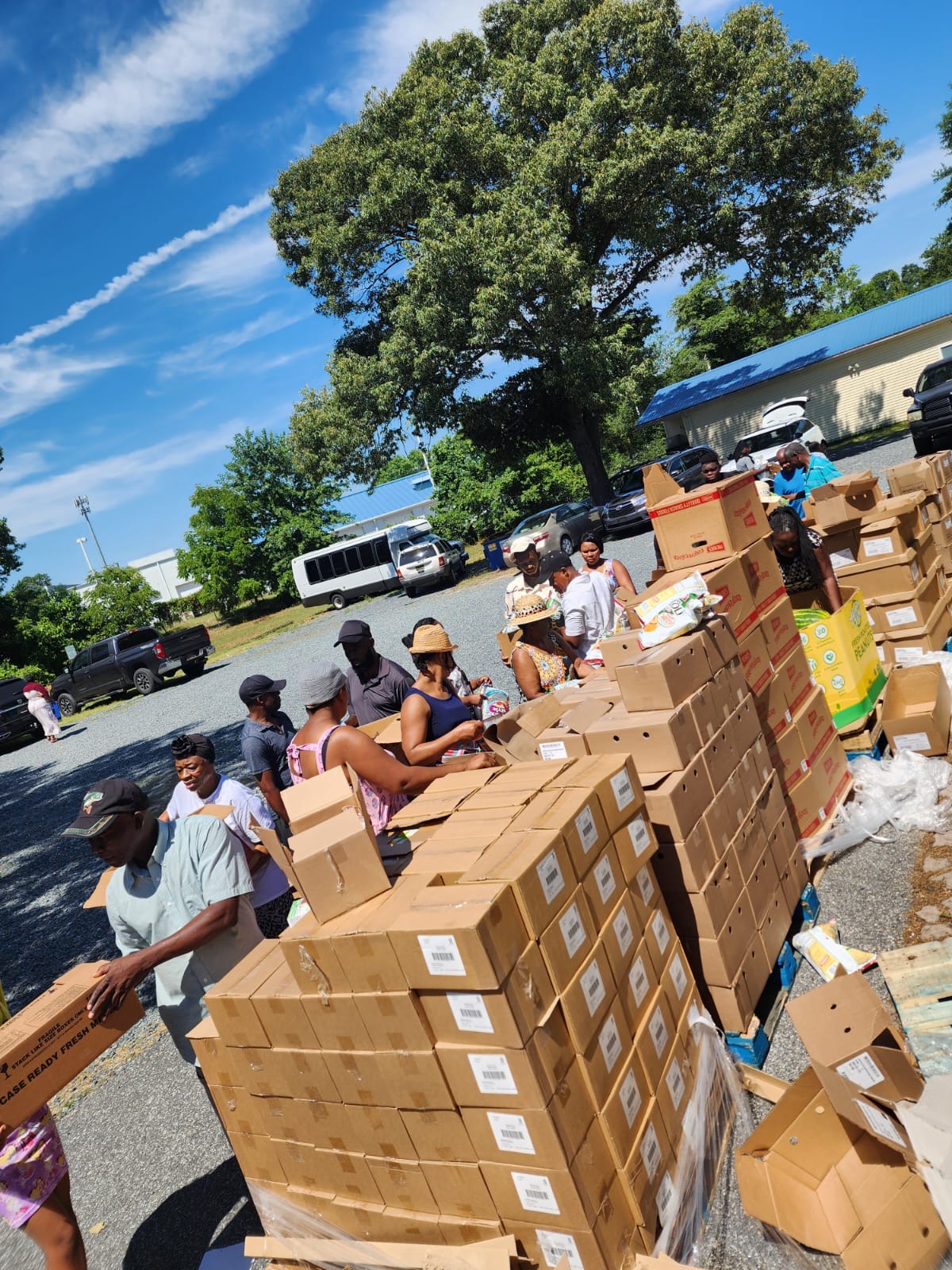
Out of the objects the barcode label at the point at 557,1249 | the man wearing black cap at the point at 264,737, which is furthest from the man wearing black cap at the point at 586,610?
the barcode label at the point at 557,1249

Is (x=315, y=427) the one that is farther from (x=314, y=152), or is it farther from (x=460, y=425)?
(x=314, y=152)

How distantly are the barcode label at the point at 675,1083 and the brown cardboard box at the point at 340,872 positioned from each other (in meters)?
1.15

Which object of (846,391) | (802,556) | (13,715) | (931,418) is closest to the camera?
(802,556)

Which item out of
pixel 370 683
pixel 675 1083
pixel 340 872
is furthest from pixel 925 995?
pixel 370 683

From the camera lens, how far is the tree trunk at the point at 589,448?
2391 centimetres

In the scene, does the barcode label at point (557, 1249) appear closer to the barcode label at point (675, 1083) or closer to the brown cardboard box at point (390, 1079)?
the brown cardboard box at point (390, 1079)

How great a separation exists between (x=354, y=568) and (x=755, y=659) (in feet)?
79.0

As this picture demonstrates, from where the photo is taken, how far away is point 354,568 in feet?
90.2

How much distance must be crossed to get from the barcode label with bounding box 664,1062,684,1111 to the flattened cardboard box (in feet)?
6.13

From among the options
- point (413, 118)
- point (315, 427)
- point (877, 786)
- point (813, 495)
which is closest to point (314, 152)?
point (413, 118)

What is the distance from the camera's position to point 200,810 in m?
3.60

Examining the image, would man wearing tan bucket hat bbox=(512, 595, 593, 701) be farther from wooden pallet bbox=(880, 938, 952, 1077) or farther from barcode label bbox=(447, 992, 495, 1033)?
barcode label bbox=(447, 992, 495, 1033)

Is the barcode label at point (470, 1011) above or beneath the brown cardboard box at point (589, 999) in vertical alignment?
above

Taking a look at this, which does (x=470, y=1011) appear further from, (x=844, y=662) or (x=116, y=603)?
(x=116, y=603)
